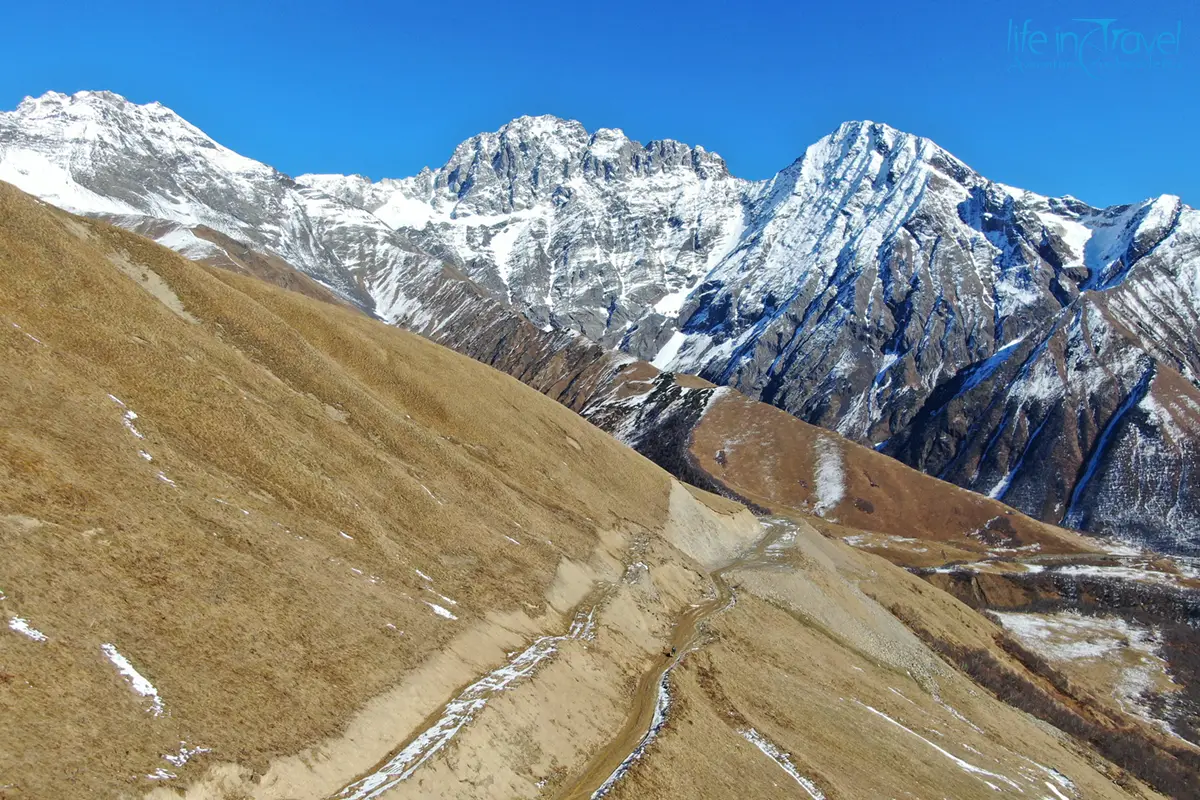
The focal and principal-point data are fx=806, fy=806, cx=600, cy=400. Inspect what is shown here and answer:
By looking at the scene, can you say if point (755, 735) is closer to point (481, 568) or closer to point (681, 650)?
point (681, 650)

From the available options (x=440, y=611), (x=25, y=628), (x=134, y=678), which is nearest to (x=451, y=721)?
(x=440, y=611)

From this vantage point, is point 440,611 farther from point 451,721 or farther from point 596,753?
point 596,753

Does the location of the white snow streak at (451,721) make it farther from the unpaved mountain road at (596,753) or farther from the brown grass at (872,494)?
the brown grass at (872,494)

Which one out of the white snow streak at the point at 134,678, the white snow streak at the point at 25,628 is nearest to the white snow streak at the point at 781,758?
the white snow streak at the point at 134,678

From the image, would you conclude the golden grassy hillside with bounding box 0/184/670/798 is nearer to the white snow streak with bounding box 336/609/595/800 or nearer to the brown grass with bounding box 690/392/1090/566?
the white snow streak with bounding box 336/609/595/800

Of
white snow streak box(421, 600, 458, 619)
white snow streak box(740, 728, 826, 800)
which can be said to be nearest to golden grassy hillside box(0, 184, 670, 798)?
white snow streak box(421, 600, 458, 619)
